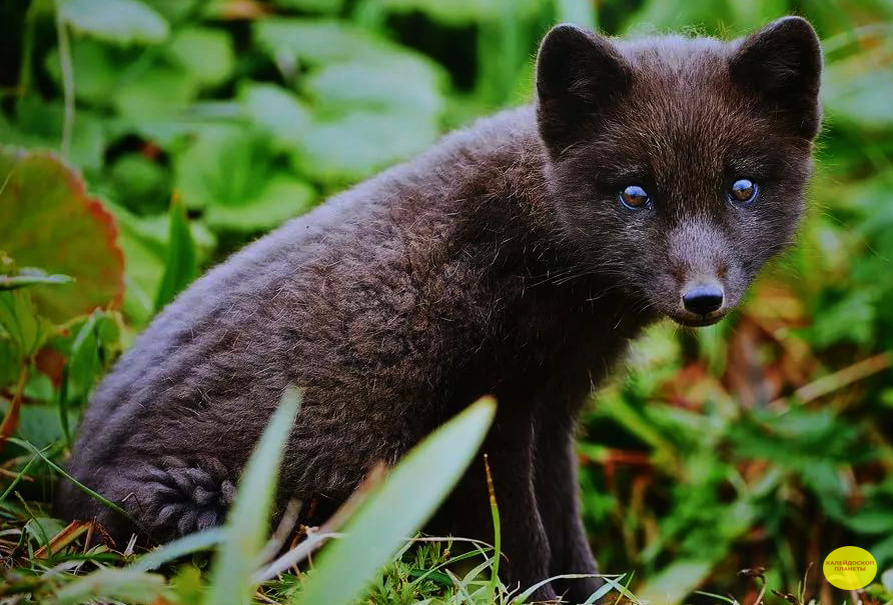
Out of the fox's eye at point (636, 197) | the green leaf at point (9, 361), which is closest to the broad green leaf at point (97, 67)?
the green leaf at point (9, 361)

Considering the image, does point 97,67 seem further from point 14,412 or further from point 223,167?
point 14,412

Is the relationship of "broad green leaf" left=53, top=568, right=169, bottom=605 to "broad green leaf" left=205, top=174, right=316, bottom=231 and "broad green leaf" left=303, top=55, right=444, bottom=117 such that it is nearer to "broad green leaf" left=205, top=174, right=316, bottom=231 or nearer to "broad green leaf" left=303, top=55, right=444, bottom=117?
"broad green leaf" left=205, top=174, right=316, bottom=231

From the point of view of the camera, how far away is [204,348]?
3229mm

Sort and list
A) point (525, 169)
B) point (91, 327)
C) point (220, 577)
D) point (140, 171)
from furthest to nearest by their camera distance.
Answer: point (140, 171), point (91, 327), point (525, 169), point (220, 577)

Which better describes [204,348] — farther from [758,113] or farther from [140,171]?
[140,171]

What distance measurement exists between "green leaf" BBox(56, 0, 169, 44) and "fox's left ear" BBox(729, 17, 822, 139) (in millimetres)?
2906

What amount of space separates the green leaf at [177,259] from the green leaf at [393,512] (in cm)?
241

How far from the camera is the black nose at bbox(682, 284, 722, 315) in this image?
293cm

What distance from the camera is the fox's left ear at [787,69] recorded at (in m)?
3.13

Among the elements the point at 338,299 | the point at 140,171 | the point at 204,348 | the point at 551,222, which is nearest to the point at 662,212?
the point at 551,222

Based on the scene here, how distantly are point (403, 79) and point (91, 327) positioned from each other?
271 cm

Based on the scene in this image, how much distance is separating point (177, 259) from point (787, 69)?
2.52m

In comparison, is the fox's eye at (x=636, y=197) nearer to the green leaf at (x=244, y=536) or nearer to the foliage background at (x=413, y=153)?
the foliage background at (x=413, y=153)

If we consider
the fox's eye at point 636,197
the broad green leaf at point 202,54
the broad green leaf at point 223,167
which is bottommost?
the broad green leaf at point 223,167
